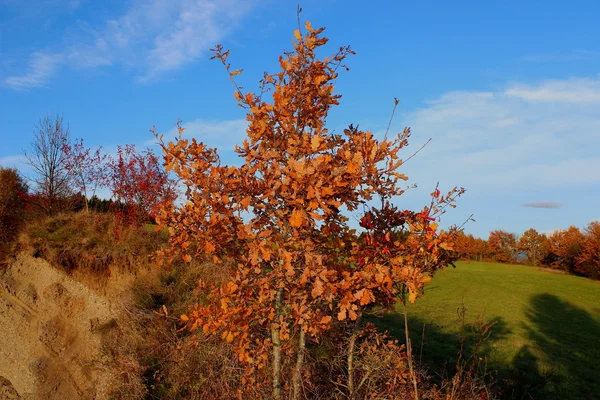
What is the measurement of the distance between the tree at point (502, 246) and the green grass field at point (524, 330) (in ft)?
72.1

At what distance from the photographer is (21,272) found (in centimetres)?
1073

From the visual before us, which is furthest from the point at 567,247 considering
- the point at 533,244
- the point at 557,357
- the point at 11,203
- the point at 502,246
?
the point at 11,203

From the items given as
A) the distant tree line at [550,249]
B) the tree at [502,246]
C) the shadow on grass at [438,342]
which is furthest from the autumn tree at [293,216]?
the tree at [502,246]

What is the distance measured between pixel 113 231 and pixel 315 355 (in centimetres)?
740

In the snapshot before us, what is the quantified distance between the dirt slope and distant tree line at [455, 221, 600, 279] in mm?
20422

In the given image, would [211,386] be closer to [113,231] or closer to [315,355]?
[315,355]

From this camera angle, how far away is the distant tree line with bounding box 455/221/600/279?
30.9 m

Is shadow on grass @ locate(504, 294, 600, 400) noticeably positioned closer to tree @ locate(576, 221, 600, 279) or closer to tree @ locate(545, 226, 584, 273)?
tree @ locate(576, 221, 600, 279)

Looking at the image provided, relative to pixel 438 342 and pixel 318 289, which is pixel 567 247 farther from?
pixel 318 289

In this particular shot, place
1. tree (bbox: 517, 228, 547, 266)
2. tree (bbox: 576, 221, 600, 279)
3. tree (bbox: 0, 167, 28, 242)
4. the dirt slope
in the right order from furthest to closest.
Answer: tree (bbox: 517, 228, 547, 266)
tree (bbox: 576, 221, 600, 279)
tree (bbox: 0, 167, 28, 242)
the dirt slope

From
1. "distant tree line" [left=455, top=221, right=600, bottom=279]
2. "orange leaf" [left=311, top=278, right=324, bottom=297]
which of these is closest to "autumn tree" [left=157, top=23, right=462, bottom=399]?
"orange leaf" [left=311, top=278, right=324, bottom=297]

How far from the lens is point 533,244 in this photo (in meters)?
41.6

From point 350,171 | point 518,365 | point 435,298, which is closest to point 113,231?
point 350,171

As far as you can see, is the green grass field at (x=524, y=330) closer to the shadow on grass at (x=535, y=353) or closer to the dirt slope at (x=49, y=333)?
the shadow on grass at (x=535, y=353)
